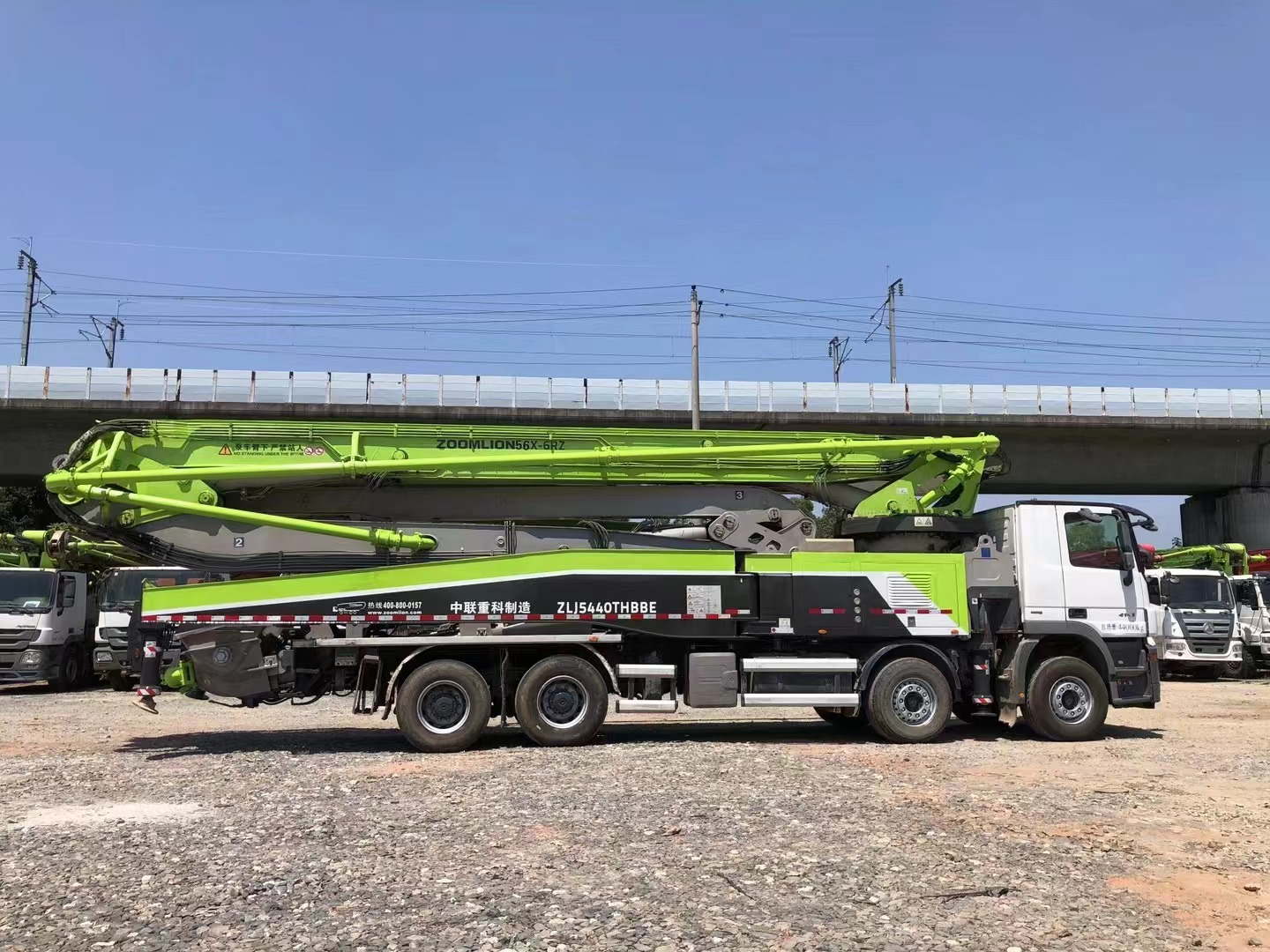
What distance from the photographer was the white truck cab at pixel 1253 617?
25188mm

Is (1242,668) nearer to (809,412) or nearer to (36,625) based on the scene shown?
(809,412)

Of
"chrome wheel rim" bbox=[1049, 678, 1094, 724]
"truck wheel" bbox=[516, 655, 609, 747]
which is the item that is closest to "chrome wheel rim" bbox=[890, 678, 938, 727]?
"chrome wheel rim" bbox=[1049, 678, 1094, 724]

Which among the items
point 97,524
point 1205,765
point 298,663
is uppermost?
point 97,524

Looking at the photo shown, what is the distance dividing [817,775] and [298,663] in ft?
19.6

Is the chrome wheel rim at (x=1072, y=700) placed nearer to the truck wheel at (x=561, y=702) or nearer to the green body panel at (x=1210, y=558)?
the truck wheel at (x=561, y=702)

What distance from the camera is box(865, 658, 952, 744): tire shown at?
12297 millimetres

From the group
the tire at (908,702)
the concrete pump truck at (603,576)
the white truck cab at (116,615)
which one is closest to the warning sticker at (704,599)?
the concrete pump truck at (603,576)

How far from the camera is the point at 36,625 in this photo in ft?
63.2

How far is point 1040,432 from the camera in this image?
118 ft

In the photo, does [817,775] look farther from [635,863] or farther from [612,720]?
[612,720]

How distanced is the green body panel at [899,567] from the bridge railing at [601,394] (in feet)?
69.3

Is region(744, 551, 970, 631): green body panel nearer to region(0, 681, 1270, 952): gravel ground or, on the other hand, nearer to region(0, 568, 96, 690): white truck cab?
region(0, 681, 1270, 952): gravel ground

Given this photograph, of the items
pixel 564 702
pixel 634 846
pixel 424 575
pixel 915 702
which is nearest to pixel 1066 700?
pixel 915 702

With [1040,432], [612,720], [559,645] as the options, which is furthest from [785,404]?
[559,645]
